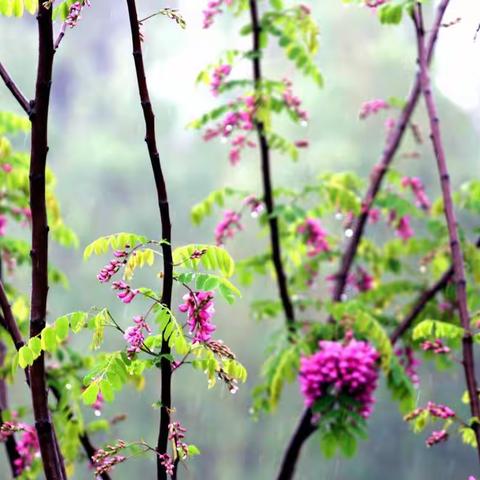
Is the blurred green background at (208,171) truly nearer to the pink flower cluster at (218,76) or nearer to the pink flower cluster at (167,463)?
the pink flower cluster at (218,76)

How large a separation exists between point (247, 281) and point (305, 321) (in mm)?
457

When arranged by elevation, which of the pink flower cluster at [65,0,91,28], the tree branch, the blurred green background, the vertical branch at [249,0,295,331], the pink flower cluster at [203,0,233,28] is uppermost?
the blurred green background

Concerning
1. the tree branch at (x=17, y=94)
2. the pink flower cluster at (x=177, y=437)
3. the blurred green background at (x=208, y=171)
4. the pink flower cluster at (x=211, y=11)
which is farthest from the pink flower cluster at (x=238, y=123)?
the blurred green background at (x=208, y=171)

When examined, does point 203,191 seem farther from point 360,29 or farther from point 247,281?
point 247,281

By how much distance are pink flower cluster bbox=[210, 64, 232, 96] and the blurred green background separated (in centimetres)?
770

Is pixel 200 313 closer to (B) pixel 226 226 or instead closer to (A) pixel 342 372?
(A) pixel 342 372

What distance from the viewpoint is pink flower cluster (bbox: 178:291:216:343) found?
1.34 metres

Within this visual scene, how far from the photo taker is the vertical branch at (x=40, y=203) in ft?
4.12

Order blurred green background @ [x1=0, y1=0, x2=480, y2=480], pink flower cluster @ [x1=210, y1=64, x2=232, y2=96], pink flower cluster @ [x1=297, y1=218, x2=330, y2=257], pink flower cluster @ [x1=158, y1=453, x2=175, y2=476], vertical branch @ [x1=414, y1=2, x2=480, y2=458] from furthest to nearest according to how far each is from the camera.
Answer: blurred green background @ [x1=0, y1=0, x2=480, y2=480] < pink flower cluster @ [x1=297, y1=218, x2=330, y2=257] < pink flower cluster @ [x1=210, y1=64, x2=232, y2=96] < vertical branch @ [x1=414, y1=2, x2=480, y2=458] < pink flower cluster @ [x1=158, y1=453, x2=175, y2=476]

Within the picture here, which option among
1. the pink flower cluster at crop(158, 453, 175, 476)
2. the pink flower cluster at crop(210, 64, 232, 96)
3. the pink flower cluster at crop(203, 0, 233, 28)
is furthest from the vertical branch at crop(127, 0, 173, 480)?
the pink flower cluster at crop(210, 64, 232, 96)

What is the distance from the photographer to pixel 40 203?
4.21 ft

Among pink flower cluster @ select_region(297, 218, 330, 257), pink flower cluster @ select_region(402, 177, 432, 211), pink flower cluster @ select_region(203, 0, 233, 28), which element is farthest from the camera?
pink flower cluster @ select_region(402, 177, 432, 211)

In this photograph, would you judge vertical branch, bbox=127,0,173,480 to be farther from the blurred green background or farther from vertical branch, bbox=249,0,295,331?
the blurred green background

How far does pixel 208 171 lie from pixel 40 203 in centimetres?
1077
